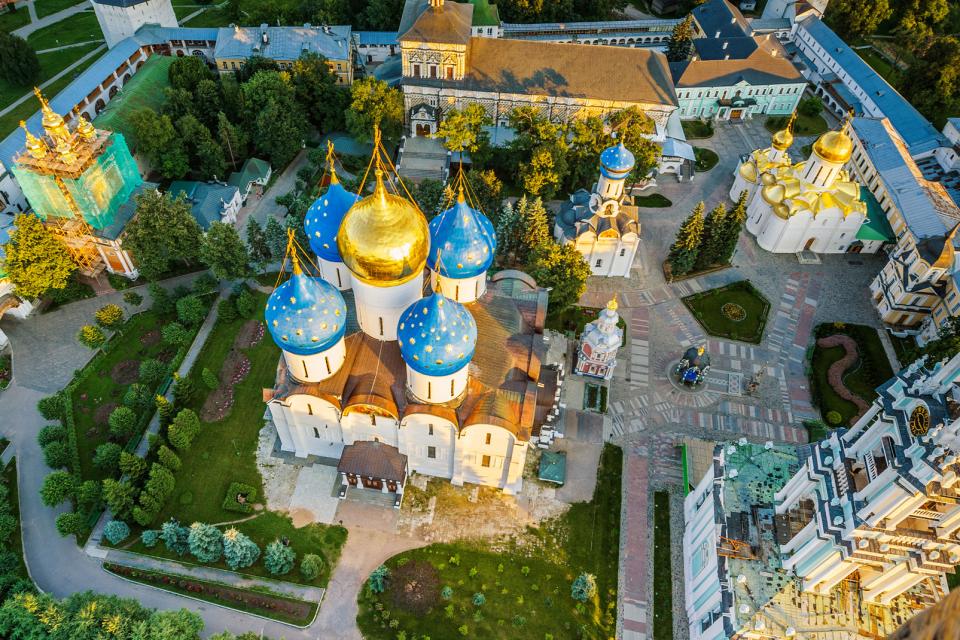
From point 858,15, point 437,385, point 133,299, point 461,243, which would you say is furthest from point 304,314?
point 858,15

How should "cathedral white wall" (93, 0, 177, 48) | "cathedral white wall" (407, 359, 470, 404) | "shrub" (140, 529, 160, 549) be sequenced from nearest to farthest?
"cathedral white wall" (407, 359, 470, 404) < "shrub" (140, 529, 160, 549) < "cathedral white wall" (93, 0, 177, 48)

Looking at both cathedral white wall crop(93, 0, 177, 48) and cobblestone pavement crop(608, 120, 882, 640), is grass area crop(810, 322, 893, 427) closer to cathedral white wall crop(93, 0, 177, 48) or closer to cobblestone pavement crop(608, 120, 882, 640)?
cobblestone pavement crop(608, 120, 882, 640)

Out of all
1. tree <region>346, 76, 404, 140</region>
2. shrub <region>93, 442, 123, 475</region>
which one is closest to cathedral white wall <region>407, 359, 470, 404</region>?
shrub <region>93, 442, 123, 475</region>

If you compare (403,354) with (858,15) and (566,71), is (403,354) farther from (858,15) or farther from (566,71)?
(858,15)

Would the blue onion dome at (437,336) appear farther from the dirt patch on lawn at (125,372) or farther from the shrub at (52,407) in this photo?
the shrub at (52,407)

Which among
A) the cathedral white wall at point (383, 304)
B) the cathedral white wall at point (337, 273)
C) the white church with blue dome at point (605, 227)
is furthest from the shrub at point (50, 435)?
the white church with blue dome at point (605, 227)

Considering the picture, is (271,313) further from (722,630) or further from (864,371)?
(864,371)

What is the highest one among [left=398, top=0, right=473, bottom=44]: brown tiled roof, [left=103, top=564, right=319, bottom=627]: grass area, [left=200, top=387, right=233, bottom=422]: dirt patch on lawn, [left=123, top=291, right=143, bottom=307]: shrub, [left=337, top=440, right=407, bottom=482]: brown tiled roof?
[left=398, top=0, right=473, bottom=44]: brown tiled roof
